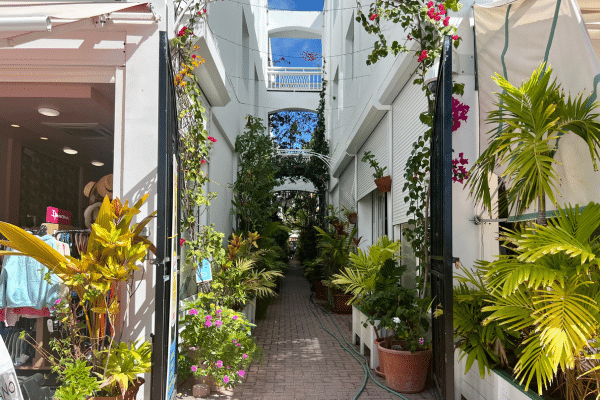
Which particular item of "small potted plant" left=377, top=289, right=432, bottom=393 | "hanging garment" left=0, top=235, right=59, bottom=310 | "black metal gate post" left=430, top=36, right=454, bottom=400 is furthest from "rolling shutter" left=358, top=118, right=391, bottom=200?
"hanging garment" left=0, top=235, right=59, bottom=310

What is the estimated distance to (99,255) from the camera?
2883 mm

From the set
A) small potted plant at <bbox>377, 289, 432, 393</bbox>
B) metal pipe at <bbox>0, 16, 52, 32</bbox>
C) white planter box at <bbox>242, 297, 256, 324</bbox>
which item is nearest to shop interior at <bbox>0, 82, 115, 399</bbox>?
metal pipe at <bbox>0, 16, 52, 32</bbox>

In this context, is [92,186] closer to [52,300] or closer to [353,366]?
[52,300]

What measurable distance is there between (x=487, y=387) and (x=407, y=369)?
0.97 m

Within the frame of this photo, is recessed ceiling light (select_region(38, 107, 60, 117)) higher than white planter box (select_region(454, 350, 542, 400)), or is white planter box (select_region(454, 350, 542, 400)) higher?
recessed ceiling light (select_region(38, 107, 60, 117))

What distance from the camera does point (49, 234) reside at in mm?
4078

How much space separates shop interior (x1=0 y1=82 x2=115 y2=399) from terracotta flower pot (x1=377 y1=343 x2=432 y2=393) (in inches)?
110

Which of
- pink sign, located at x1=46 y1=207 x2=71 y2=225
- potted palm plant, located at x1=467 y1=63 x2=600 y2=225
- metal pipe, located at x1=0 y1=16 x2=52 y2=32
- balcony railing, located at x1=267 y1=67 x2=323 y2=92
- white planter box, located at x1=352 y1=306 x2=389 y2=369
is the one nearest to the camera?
potted palm plant, located at x1=467 y1=63 x2=600 y2=225

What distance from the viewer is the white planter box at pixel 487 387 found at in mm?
2477

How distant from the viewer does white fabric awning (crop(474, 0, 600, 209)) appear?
2.44 metres

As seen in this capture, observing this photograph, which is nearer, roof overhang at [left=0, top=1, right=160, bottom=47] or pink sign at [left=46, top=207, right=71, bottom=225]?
roof overhang at [left=0, top=1, right=160, bottom=47]

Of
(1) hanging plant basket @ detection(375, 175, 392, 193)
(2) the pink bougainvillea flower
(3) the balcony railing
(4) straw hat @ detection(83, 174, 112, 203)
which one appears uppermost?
(3) the balcony railing

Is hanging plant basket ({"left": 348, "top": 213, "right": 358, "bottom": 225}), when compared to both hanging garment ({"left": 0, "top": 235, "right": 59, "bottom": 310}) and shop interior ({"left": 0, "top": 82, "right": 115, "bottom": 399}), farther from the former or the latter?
hanging garment ({"left": 0, "top": 235, "right": 59, "bottom": 310})

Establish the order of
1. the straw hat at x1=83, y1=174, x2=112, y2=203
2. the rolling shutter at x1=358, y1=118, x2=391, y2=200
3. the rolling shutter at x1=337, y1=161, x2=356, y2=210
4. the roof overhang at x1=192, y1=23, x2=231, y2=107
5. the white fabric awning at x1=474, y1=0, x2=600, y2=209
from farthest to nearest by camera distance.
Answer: the rolling shutter at x1=337, y1=161, x2=356, y2=210
the rolling shutter at x1=358, y1=118, x2=391, y2=200
the roof overhang at x1=192, y1=23, x2=231, y2=107
the straw hat at x1=83, y1=174, x2=112, y2=203
the white fabric awning at x1=474, y1=0, x2=600, y2=209
